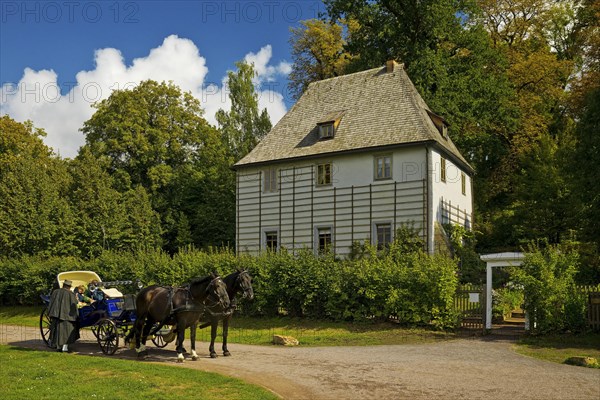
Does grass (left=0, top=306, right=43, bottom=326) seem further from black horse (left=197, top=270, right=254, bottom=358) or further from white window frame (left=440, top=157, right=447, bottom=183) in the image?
white window frame (left=440, top=157, right=447, bottom=183)

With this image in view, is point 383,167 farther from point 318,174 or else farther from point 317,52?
point 317,52

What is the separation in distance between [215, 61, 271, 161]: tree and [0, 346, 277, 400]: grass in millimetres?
38896

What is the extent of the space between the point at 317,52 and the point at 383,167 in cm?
2309

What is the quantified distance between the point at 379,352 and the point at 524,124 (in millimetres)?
27884

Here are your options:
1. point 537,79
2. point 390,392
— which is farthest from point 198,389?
point 537,79

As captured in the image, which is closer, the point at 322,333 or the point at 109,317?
the point at 109,317

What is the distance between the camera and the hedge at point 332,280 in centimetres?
2166

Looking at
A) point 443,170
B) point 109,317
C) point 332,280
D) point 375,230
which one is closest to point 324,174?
point 375,230

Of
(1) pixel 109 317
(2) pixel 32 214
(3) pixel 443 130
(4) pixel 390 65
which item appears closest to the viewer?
(1) pixel 109 317

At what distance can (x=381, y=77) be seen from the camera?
35.9 meters

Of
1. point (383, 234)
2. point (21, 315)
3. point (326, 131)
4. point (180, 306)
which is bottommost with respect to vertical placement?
point (21, 315)

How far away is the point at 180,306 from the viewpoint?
598 inches

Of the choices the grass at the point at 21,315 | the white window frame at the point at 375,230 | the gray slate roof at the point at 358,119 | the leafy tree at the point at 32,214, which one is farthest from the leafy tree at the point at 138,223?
the white window frame at the point at 375,230

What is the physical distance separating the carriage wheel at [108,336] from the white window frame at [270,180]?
1920cm
